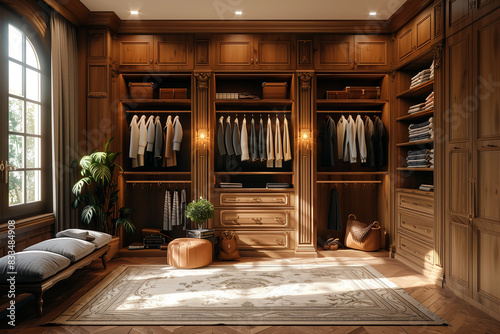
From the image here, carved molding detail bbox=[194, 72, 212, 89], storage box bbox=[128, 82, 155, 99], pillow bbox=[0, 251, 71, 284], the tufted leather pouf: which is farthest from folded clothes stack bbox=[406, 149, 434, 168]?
pillow bbox=[0, 251, 71, 284]

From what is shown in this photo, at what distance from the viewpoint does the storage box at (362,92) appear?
4844 millimetres

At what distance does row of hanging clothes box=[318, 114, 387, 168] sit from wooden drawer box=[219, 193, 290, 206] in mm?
790

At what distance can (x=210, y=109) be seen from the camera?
472cm

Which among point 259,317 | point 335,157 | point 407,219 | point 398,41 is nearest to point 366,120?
point 335,157

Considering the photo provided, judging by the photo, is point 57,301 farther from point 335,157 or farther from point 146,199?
point 335,157

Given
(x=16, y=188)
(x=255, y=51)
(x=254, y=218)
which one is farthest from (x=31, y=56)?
(x=254, y=218)

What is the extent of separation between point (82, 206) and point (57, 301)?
1.62 meters

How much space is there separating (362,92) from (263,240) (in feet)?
7.96

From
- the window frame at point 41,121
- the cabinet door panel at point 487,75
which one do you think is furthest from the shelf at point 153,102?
the cabinet door panel at point 487,75

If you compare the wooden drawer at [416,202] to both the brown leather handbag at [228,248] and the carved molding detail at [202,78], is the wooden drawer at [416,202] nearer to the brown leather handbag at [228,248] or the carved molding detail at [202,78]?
the brown leather handbag at [228,248]

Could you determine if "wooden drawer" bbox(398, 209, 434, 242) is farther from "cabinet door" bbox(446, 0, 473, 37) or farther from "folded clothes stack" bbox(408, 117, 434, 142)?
"cabinet door" bbox(446, 0, 473, 37)

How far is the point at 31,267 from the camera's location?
2.61 metres

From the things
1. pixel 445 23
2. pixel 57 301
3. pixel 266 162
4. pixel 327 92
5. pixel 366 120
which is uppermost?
pixel 445 23

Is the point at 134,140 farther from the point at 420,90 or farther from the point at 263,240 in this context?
the point at 420,90
